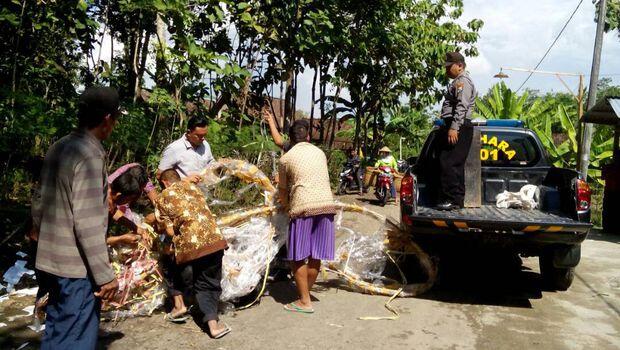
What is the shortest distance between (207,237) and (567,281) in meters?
4.10

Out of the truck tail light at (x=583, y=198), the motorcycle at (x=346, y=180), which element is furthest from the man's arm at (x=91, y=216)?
the motorcycle at (x=346, y=180)

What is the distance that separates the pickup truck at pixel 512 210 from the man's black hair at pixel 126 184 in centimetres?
272

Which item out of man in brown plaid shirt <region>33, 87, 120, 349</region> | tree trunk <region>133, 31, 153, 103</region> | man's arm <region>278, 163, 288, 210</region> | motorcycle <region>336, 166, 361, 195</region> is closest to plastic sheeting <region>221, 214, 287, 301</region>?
man's arm <region>278, 163, 288, 210</region>

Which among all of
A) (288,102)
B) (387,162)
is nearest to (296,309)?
(288,102)

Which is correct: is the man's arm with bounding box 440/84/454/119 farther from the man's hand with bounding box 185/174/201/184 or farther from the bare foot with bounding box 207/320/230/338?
the bare foot with bounding box 207/320/230/338

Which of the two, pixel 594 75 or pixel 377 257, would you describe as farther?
pixel 594 75

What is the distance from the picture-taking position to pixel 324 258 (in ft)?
16.3

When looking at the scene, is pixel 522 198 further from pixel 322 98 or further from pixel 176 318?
pixel 322 98

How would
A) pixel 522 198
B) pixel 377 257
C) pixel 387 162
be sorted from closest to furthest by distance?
pixel 377 257
pixel 522 198
pixel 387 162

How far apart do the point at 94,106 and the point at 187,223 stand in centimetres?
180

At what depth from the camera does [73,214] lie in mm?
2574

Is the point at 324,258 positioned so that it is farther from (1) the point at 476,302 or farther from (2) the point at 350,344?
(1) the point at 476,302

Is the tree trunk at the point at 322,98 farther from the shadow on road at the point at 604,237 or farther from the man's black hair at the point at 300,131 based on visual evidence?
the man's black hair at the point at 300,131

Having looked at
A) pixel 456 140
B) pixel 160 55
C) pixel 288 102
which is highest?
pixel 160 55
